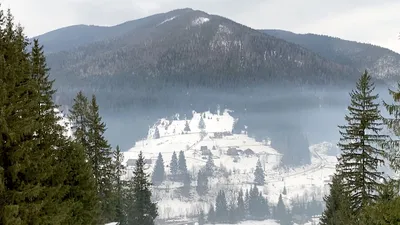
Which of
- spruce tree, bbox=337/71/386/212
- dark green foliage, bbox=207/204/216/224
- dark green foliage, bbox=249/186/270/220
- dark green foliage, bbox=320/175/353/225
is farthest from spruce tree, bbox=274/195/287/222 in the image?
spruce tree, bbox=337/71/386/212

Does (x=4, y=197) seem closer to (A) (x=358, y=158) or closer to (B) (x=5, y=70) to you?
(B) (x=5, y=70)

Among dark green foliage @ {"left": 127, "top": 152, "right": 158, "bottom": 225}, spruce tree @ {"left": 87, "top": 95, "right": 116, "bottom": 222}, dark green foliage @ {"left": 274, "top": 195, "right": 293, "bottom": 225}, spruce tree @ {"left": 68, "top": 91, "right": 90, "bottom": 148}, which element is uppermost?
spruce tree @ {"left": 68, "top": 91, "right": 90, "bottom": 148}

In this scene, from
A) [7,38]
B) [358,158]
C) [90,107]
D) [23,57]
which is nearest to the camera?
[7,38]

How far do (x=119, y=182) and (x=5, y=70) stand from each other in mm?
28034

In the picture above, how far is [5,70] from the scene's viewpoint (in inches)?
503

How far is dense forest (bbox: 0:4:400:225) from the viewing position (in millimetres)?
12680

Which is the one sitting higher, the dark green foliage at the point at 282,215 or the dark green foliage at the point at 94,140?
the dark green foliage at the point at 94,140

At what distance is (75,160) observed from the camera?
2080 centimetres

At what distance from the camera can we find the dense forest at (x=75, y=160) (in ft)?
41.6

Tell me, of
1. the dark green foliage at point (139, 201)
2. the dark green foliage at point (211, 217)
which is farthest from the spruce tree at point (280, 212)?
the dark green foliage at point (139, 201)

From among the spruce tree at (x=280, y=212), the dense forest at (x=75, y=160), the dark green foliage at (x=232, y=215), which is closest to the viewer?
the dense forest at (x=75, y=160)

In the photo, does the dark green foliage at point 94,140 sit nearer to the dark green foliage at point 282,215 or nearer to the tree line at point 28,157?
the tree line at point 28,157

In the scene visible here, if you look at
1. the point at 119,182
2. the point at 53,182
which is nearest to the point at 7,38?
the point at 53,182

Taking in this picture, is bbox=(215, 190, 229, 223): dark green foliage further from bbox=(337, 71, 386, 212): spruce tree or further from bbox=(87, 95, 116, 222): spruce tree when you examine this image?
bbox=(337, 71, 386, 212): spruce tree
